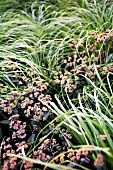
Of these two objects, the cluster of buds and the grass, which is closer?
the grass

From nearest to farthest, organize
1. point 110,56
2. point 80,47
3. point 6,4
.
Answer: point 110,56 → point 80,47 → point 6,4

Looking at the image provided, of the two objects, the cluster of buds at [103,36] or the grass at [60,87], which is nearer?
the grass at [60,87]

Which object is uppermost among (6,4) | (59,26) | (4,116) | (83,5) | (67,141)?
(6,4)

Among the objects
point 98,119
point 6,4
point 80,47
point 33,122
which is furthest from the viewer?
point 6,4

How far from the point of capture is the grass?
0.98 m

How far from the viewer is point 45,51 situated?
1707 mm

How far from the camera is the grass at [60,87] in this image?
0.98 m

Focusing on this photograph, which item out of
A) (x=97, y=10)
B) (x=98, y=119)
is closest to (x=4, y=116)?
(x=98, y=119)

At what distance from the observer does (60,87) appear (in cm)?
141

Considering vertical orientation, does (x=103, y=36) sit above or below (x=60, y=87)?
above

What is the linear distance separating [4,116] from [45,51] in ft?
2.03

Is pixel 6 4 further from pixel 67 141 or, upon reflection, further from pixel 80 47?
pixel 67 141

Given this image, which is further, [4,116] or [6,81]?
[6,81]

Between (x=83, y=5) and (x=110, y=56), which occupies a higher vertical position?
(x=83, y=5)
